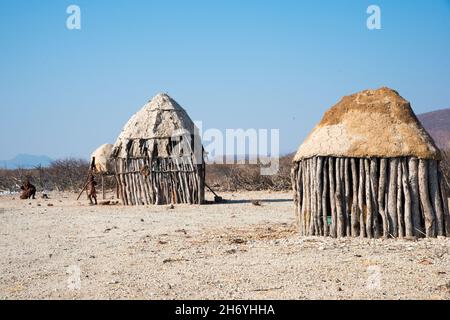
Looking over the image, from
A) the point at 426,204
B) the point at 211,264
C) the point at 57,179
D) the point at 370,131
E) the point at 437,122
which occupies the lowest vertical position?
the point at 211,264

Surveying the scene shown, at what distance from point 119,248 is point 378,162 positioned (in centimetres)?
420

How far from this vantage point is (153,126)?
64.2 feet

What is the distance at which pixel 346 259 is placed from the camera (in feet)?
26.8

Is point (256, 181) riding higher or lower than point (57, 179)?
lower

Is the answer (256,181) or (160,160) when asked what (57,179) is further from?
(160,160)

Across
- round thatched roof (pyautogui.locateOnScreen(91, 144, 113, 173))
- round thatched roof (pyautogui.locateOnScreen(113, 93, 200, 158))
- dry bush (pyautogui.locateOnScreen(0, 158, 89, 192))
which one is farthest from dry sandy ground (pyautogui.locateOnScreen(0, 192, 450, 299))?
dry bush (pyautogui.locateOnScreen(0, 158, 89, 192))

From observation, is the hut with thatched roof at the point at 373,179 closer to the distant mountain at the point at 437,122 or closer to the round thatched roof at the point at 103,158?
the round thatched roof at the point at 103,158

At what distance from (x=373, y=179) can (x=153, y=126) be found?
36.0 ft


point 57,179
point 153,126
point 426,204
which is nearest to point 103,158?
point 57,179

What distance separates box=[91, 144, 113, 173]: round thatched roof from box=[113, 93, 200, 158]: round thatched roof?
5835 mm

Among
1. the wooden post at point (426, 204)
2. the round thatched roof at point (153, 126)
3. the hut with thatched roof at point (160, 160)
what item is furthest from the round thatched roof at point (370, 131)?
the round thatched roof at point (153, 126)
